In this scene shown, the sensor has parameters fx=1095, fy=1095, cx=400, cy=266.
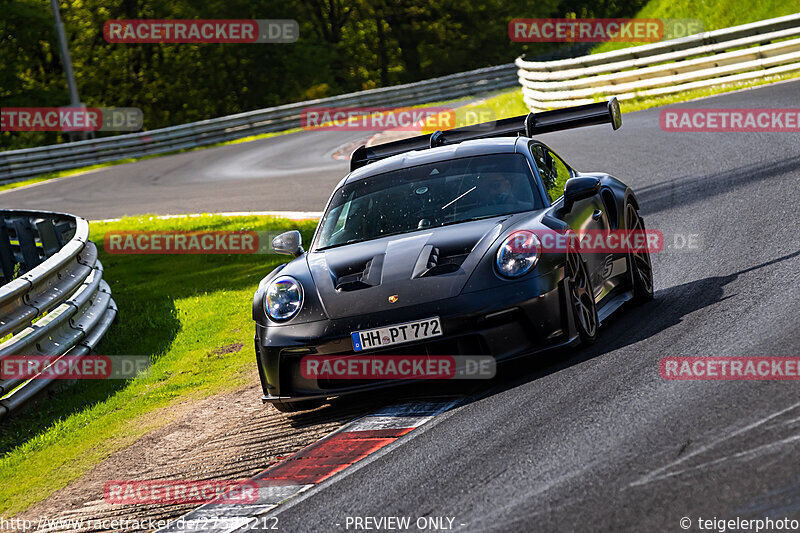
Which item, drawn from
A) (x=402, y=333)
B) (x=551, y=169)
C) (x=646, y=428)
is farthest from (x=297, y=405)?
(x=551, y=169)

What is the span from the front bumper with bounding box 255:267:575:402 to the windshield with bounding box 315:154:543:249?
1.03 meters

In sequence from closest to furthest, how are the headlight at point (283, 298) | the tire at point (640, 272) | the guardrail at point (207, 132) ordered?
Result: the headlight at point (283, 298) → the tire at point (640, 272) → the guardrail at point (207, 132)

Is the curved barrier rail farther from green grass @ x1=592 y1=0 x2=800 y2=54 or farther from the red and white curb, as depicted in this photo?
the red and white curb

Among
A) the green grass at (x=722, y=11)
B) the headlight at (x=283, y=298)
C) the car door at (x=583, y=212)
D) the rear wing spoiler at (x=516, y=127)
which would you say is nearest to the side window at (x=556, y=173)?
the car door at (x=583, y=212)

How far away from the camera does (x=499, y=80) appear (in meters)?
37.4

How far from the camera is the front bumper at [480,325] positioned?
19.9 feet

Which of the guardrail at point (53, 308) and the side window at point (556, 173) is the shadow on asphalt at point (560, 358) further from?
the guardrail at point (53, 308)

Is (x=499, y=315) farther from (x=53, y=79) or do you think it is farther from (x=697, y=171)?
(x=53, y=79)

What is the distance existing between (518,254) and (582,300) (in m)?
0.59

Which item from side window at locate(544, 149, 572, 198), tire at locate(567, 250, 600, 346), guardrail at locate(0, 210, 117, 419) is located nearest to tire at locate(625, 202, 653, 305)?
side window at locate(544, 149, 572, 198)

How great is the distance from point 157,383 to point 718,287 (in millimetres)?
4251

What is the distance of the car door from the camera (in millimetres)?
7016

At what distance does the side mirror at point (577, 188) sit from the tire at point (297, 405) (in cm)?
199

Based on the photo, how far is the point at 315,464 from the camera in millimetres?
5602
